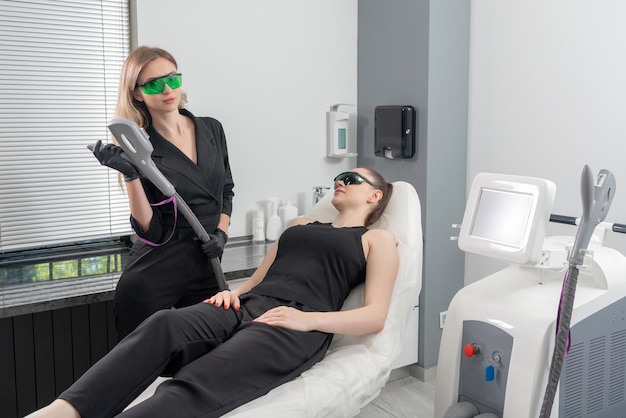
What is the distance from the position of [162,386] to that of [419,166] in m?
1.74

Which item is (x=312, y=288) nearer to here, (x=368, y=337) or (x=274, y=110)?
(x=368, y=337)

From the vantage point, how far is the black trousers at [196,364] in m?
1.46

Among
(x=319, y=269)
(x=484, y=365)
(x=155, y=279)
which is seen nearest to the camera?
(x=484, y=365)

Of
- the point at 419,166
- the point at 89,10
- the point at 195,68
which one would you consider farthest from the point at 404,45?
the point at 89,10

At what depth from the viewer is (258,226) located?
2871 millimetres

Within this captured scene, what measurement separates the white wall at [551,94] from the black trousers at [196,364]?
1315mm

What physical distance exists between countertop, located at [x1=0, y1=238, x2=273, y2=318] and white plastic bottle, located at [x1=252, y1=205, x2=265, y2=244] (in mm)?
306

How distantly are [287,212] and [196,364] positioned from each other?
1410mm

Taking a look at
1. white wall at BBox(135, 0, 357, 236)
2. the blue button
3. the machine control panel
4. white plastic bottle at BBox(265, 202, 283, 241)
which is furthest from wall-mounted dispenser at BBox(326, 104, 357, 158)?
the blue button

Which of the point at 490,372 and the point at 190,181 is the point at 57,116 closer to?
the point at 190,181

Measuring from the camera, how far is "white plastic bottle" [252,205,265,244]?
113 inches

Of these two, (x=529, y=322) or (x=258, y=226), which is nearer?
(x=529, y=322)

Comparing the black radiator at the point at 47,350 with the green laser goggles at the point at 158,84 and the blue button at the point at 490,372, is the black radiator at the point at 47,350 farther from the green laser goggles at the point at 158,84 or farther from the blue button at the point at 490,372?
the blue button at the point at 490,372

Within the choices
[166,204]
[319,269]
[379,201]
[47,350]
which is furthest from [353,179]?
[47,350]
